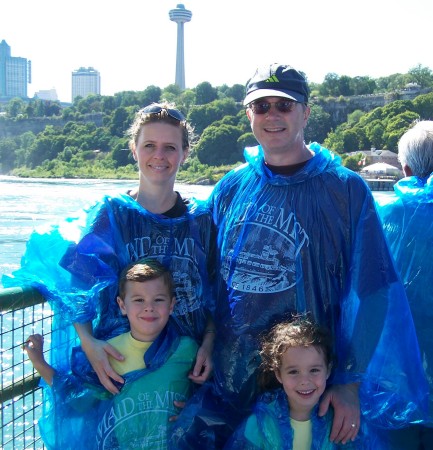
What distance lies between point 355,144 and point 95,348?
73.7 meters

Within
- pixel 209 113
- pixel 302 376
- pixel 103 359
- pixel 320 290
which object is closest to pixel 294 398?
pixel 302 376

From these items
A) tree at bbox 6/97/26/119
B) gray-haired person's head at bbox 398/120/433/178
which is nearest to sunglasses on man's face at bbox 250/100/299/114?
gray-haired person's head at bbox 398/120/433/178

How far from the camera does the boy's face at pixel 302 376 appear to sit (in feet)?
7.23

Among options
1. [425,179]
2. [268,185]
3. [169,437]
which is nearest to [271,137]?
[268,185]

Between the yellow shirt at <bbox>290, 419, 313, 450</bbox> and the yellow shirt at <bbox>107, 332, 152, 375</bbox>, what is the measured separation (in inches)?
22.8

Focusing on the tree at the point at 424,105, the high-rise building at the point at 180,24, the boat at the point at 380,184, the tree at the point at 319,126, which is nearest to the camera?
the boat at the point at 380,184

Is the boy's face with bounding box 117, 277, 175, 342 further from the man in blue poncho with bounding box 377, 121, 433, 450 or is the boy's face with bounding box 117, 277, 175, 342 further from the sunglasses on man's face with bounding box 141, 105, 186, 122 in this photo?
the man in blue poncho with bounding box 377, 121, 433, 450

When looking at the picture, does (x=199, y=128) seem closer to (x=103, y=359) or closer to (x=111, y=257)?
(x=111, y=257)

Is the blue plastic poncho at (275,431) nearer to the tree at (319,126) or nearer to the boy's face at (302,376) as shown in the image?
the boy's face at (302,376)

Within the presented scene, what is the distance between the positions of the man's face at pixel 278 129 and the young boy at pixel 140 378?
1.99 ft

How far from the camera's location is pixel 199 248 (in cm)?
256

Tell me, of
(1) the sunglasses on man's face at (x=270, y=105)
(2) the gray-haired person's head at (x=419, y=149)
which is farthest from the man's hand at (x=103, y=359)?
(2) the gray-haired person's head at (x=419, y=149)

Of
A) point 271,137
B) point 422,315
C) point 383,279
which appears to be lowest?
point 422,315

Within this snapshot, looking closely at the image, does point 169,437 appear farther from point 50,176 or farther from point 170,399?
point 50,176
